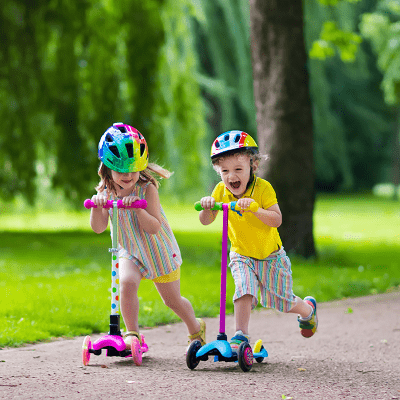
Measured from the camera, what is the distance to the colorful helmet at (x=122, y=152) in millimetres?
4160

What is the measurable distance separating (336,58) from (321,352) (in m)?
27.3

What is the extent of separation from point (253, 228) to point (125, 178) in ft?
2.73

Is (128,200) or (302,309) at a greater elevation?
(128,200)

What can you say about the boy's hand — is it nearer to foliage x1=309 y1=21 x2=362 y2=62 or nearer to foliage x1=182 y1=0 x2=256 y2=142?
foliage x1=309 y1=21 x2=362 y2=62

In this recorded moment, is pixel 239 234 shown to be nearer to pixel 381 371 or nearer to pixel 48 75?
pixel 381 371

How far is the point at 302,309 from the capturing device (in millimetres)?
4641

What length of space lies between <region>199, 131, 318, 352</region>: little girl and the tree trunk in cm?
491

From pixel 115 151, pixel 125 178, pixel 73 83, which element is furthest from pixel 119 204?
pixel 73 83

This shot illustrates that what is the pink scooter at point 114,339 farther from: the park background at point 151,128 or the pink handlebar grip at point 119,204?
the park background at point 151,128

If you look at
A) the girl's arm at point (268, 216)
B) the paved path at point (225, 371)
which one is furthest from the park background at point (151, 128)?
the girl's arm at point (268, 216)

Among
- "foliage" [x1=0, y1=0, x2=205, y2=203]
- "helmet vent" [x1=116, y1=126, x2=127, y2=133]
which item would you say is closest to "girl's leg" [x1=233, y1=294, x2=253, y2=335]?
"helmet vent" [x1=116, y1=126, x2=127, y2=133]

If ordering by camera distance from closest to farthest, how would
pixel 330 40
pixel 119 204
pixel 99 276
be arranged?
pixel 119 204
pixel 99 276
pixel 330 40

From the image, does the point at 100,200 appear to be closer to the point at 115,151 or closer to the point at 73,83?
the point at 115,151

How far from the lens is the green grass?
A: 19.1 feet
